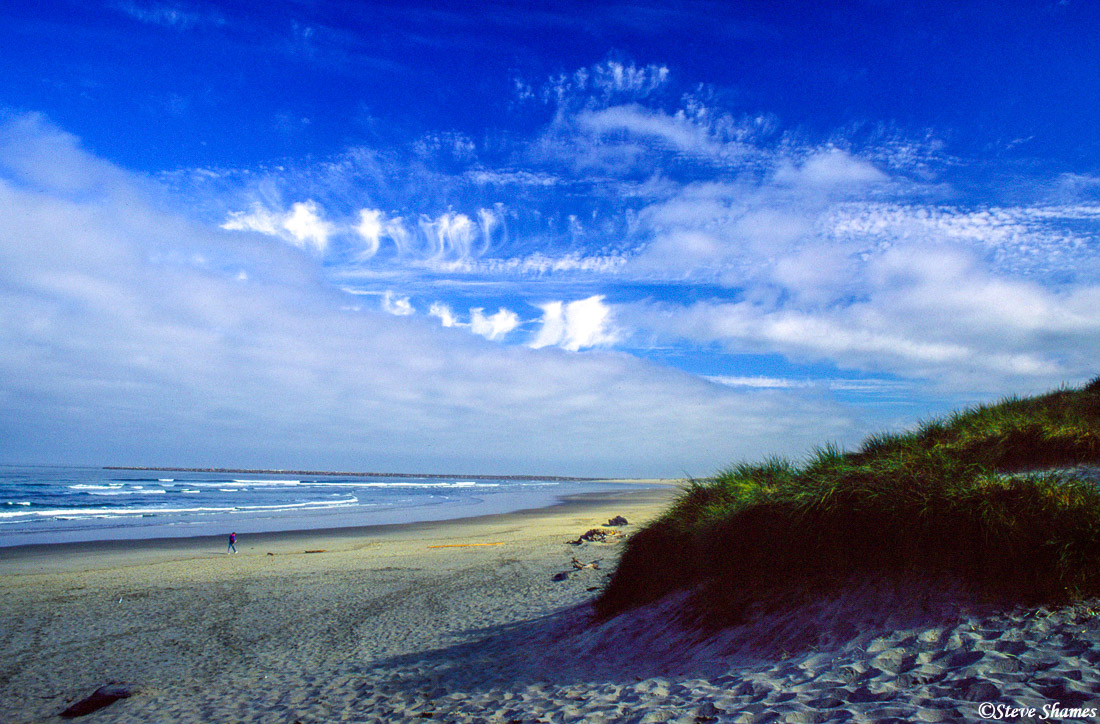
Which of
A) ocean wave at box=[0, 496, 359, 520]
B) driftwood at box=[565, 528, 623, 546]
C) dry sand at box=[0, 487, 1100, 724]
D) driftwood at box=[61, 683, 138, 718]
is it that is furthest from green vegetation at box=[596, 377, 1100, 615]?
ocean wave at box=[0, 496, 359, 520]

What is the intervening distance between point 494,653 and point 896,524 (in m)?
4.98

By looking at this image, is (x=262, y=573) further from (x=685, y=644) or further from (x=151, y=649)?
(x=685, y=644)

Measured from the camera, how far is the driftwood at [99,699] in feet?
22.2

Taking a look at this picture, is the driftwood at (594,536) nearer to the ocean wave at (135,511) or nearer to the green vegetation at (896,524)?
the green vegetation at (896,524)

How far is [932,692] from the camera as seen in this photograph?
404cm

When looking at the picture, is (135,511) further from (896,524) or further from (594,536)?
(896,524)

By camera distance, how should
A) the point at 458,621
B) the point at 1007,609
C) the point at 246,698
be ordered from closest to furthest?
1. the point at 1007,609
2. the point at 246,698
3. the point at 458,621

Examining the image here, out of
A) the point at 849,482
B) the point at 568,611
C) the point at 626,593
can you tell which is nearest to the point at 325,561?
the point at 568,611

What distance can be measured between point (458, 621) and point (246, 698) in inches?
137

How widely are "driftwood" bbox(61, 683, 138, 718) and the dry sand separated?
0.14 m

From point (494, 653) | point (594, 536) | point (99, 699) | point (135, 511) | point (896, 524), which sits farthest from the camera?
point (135, 511)

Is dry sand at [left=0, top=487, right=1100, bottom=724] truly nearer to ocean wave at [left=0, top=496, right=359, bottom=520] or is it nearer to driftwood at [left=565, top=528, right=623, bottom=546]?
driftwood at [left=565, top=528, right=623, bottom=546]

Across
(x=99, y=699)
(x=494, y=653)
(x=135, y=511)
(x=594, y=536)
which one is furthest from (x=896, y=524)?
(x=135, y=511)

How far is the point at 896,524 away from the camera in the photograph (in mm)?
5754
